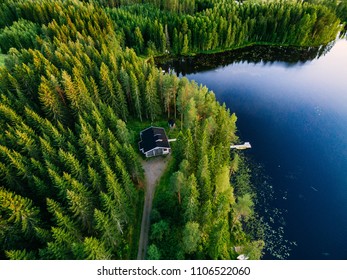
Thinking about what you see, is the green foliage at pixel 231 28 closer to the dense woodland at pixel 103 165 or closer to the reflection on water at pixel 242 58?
the reflection on water at pixel 242 58

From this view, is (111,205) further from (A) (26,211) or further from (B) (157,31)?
(B) (157,31)

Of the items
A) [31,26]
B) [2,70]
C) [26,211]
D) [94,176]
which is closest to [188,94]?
[94,176]

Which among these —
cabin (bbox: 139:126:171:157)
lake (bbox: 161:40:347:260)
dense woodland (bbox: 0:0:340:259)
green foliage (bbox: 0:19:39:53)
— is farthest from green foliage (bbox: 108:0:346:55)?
cabin (bbox: 139:126:171:157)

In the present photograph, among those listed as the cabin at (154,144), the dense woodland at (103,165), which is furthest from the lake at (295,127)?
the cabin at (154,144)

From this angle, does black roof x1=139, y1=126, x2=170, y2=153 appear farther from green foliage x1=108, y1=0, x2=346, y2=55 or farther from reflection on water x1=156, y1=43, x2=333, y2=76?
green foliage x1=108, y1=0, x2=346, y2=55

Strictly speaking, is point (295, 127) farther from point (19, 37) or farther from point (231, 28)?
point (19, 37)

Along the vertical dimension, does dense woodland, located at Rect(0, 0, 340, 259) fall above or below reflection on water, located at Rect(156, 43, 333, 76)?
above
